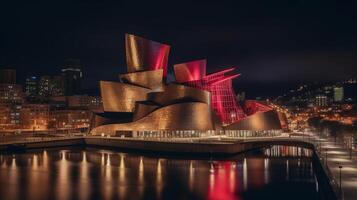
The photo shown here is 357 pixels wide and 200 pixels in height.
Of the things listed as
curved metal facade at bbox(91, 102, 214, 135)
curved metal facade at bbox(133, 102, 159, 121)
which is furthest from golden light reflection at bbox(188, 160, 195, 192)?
curved metal facade at bbox(133, 102, 159, 121)

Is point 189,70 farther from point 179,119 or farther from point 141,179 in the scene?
point 141,179

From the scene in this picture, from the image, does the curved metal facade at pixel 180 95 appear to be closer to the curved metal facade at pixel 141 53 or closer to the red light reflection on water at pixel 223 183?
the curved metal facade at pixel 141 53

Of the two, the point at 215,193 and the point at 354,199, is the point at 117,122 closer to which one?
the point at 215,193

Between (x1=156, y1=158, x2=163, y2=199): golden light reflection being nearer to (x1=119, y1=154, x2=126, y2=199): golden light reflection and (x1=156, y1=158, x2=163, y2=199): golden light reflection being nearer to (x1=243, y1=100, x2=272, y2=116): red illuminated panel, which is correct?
(x1=119, y1=154, x2=126, y2=199): golden light reflection

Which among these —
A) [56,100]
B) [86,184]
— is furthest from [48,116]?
[86,184]

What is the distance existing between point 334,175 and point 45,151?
37181 millimetres

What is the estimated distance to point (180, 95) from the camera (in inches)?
2415

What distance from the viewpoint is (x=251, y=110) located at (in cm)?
7119

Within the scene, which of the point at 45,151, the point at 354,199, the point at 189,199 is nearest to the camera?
the point at 354,199

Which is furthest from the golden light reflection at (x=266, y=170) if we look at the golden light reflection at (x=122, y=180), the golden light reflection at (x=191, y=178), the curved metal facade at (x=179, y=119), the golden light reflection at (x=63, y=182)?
the curved metal facade at (x=179, y=119)

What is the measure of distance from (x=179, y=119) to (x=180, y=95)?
12.6 feet

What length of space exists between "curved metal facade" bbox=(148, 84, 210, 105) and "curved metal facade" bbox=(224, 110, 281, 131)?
207 inches

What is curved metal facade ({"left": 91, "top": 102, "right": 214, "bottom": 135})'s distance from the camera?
59.2 m

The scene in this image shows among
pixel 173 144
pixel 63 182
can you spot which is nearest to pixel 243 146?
pixel 173 144
